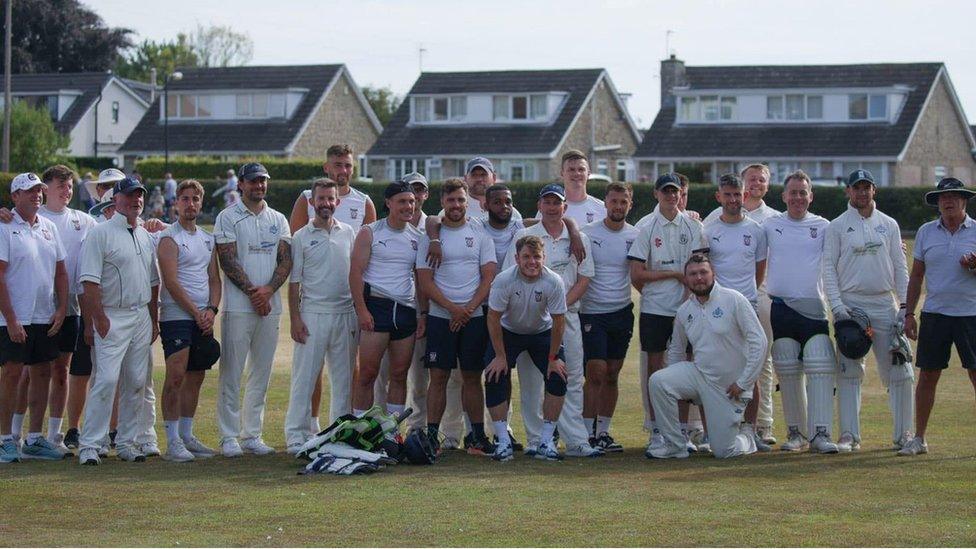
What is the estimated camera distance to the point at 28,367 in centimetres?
1134

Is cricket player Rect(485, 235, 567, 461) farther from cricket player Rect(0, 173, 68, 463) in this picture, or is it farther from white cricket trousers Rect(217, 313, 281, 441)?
cricket player Rect(0, 173, 68, 463)

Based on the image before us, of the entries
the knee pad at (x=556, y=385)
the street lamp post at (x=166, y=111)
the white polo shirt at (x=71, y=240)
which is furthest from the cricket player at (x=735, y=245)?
the street lamp post at (x=166, y=111)

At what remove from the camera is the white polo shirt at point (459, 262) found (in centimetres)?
1116

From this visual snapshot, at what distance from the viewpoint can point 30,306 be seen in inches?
429

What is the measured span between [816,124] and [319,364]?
185 feet

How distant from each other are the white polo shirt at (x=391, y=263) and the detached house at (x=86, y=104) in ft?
225

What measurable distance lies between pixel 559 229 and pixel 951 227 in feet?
10.0

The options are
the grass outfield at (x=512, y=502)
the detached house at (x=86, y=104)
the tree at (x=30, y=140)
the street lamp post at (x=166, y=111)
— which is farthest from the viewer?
the detached house at (x=86, y=104)

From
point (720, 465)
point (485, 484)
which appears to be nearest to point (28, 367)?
point (485, 484)

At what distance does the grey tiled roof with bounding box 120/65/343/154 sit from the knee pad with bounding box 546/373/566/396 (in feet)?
196

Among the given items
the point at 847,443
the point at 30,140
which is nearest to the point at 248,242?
the point at 847,443

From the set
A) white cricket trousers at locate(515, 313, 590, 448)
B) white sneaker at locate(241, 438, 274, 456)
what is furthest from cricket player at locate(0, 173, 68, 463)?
white cricket trousers at locate(515, 313, 590, 448)

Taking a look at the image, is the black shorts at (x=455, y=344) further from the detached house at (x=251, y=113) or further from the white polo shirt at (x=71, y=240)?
the detached house at (x=251, y=113)

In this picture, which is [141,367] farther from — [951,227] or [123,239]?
[951,227]
